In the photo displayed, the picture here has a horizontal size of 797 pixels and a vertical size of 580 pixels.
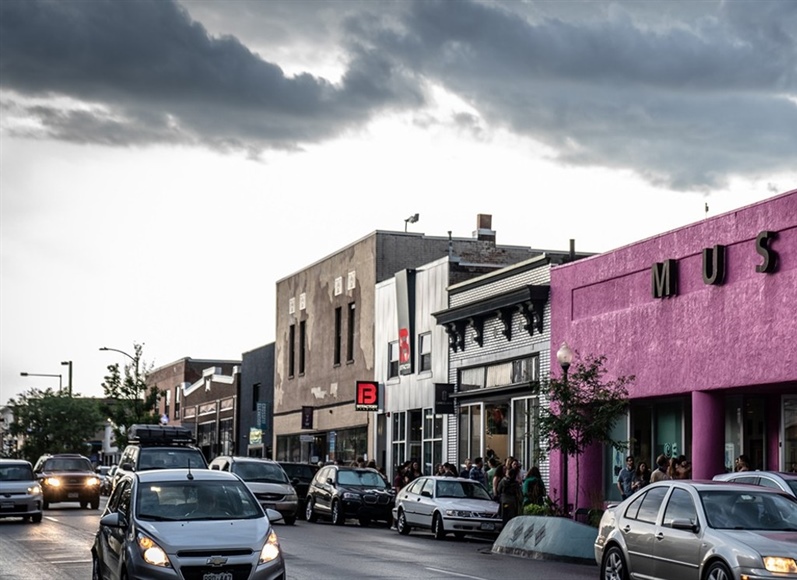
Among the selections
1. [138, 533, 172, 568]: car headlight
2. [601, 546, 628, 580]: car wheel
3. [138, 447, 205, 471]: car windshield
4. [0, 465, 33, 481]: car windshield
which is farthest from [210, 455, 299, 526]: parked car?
[138, 533, 172, 568]: car headlight

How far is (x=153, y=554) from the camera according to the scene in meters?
14.0

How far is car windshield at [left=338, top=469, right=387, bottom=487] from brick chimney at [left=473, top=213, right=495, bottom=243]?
15.8 meters

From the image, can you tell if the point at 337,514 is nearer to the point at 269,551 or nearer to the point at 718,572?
the point at 269,551

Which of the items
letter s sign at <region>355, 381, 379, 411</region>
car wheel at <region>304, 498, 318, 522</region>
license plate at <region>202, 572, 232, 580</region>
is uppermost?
letter s sign at <region>355, 381, 379, 411</region>

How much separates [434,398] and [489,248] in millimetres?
9386

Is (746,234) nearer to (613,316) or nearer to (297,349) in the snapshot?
(613,316)

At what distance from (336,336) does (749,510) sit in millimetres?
39374

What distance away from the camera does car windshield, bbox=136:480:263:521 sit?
1505 cm

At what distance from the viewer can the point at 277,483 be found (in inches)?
1363

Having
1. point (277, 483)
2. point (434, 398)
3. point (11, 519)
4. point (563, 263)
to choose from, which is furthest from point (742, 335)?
point (11, 519)

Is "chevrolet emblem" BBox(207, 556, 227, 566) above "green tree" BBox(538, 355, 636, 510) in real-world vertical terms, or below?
below

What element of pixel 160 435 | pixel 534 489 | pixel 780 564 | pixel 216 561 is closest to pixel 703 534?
pixel 780 564

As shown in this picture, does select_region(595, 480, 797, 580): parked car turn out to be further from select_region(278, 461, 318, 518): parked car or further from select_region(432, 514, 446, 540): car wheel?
select_region(278, 461, 318, 518): parked car

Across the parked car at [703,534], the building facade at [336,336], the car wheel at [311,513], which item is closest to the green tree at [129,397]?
the building facade at [336,336]
